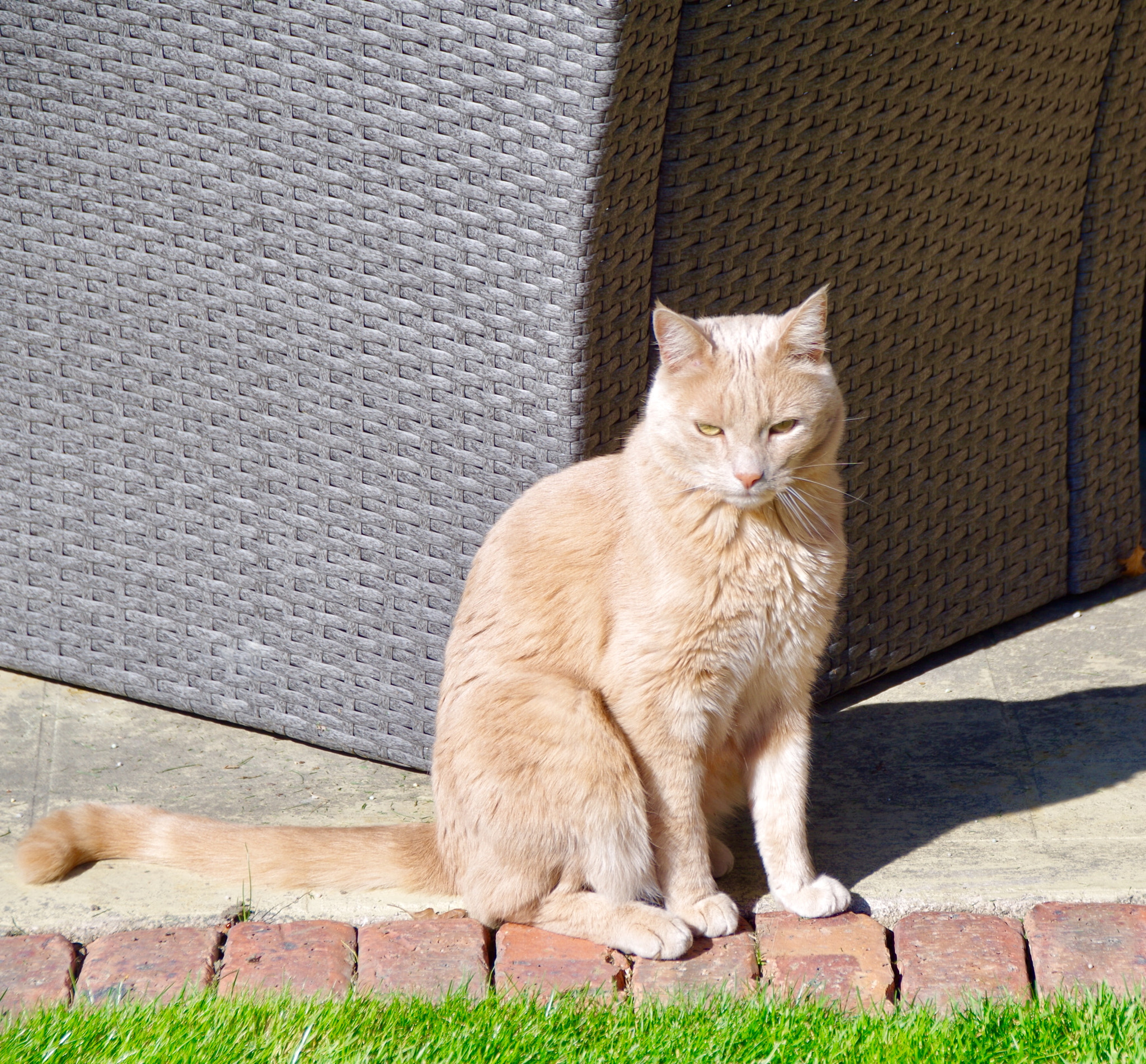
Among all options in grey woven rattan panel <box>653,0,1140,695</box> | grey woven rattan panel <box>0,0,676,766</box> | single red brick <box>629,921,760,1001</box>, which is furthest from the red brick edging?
grey woven rattan panel <box>653,0,1140,695</box>

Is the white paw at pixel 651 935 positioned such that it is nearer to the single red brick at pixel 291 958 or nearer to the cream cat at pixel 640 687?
the cream cat at pixel 640 687

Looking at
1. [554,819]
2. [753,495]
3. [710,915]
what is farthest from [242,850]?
[753,495]

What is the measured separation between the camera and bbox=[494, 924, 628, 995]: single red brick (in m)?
2.31

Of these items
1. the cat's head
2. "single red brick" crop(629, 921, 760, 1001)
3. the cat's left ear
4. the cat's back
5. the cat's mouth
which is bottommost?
"single red brick" crop(629, 921, 760, 1001)

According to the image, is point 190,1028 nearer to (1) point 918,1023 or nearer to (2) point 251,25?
(1) point 918,1023

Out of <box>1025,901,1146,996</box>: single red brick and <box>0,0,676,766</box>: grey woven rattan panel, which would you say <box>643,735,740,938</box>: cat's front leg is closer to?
<box>1025,901,1146,996</box>: single red brick

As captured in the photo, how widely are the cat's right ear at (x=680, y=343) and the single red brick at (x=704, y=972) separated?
105 cm

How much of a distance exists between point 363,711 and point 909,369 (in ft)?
4.97

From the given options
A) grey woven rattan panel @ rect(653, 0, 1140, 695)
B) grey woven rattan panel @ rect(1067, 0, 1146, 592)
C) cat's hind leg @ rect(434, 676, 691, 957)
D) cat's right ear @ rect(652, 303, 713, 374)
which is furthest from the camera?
grey woven rattan panel @ rect(1067, 0, 1146, 592)

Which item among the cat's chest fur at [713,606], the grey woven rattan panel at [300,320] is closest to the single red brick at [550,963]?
the cat's chest fur at [713,606]

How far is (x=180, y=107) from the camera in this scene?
2697 millimetres

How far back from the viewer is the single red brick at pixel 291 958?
2311mm

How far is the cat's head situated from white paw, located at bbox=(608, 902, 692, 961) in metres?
0.77

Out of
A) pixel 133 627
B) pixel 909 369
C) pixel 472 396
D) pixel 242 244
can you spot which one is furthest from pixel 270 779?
pixel 909 369
